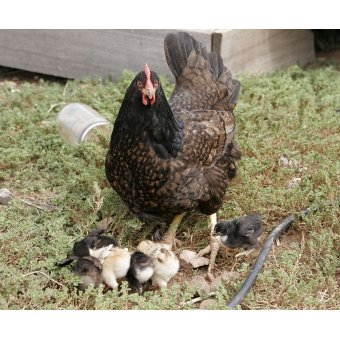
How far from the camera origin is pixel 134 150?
418 centimetres

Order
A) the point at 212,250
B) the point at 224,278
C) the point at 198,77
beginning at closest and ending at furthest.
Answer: the point at 224,278 < the point at 212,250 < the point at 198,77

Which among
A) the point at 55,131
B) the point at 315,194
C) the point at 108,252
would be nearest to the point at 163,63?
the point at 55,131

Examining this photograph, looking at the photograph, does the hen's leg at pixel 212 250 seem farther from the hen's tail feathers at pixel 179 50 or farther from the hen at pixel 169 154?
the hen's tail feathers at pixel 179 50

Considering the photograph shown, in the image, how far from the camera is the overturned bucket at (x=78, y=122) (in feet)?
18.5

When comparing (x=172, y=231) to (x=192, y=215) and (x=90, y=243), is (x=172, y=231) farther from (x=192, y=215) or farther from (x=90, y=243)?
(x=90, y=243)

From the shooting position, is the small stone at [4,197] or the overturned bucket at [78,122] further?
the overturned bucket at [78,122]

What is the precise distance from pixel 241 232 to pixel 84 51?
370cm

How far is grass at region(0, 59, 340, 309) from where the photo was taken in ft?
12.6

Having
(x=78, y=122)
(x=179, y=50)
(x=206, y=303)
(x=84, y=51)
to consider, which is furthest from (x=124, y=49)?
(x=206, y=303)

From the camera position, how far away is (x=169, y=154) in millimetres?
4234

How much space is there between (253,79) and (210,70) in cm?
174

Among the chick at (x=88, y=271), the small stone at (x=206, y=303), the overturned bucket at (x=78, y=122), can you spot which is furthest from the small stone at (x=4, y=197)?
the small stone at (x=206, y=303)

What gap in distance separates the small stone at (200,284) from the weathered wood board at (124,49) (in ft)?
9.63

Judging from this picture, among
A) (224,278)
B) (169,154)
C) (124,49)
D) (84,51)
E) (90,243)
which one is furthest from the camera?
(84,51)
